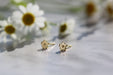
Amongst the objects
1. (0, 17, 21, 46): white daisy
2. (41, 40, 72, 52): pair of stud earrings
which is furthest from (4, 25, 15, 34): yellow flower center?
(41, 40, 72, 52): pair of stud earrings

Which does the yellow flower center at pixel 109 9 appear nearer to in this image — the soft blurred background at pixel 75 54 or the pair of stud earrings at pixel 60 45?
the soft blurred background at pixel 75 54

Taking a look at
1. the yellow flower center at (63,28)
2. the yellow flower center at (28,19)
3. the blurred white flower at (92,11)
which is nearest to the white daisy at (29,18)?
the yellow flower center at (28,19)

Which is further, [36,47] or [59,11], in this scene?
[59,11]

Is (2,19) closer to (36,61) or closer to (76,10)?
(36,61)

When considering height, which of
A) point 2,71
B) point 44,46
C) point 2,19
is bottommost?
point 2,71

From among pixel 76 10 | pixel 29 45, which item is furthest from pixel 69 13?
pixel 29 45

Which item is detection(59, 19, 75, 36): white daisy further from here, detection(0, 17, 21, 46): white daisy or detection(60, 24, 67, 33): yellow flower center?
detection(0, 17, 21, 46): white daisy
